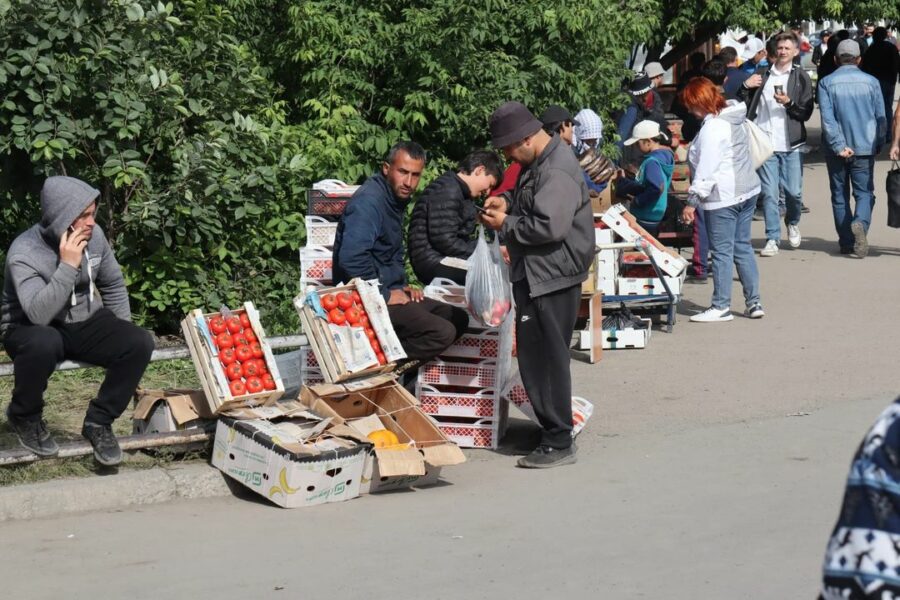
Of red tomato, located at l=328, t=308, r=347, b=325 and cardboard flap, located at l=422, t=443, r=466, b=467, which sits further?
red tomato, located at l=328, t=308, r=347, b=325

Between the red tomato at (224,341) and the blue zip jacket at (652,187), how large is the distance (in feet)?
17.5

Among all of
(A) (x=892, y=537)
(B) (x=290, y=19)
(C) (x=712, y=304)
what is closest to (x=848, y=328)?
(C) (x=712, y=304)

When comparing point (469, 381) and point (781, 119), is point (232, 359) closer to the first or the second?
point (469, 381)

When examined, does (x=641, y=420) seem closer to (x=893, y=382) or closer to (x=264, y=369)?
(x=893, y=382)

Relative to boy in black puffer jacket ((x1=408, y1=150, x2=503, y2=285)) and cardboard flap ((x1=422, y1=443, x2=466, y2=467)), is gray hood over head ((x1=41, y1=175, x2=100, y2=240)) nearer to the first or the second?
cardboard flap ((x1=422, y1=443, x2=466, y2=467))

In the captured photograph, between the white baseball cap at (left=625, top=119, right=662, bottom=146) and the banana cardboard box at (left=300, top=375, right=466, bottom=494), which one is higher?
the white baseball cap at (left=625, top=119, right=662, bottom=146)

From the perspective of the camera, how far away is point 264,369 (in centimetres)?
708

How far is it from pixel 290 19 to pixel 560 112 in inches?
95.6

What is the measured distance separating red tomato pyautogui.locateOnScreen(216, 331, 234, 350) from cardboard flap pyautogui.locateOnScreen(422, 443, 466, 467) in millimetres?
1113

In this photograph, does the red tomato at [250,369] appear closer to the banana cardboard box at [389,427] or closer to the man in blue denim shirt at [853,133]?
the banana cardboard box at [389,427]

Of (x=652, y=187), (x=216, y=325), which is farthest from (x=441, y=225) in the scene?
(x=652, y=187)

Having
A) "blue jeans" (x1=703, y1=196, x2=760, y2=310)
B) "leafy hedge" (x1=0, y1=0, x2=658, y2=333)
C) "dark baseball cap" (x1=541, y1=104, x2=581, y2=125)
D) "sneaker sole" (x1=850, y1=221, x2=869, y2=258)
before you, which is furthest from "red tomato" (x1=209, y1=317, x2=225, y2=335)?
"sneaker sole" (x1=850, y1=221, x2=869, y2=258)

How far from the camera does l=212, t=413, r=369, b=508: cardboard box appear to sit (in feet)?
21.2

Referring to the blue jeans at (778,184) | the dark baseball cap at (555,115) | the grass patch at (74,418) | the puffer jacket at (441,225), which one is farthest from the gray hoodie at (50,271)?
the blue jeans at (778,184)
